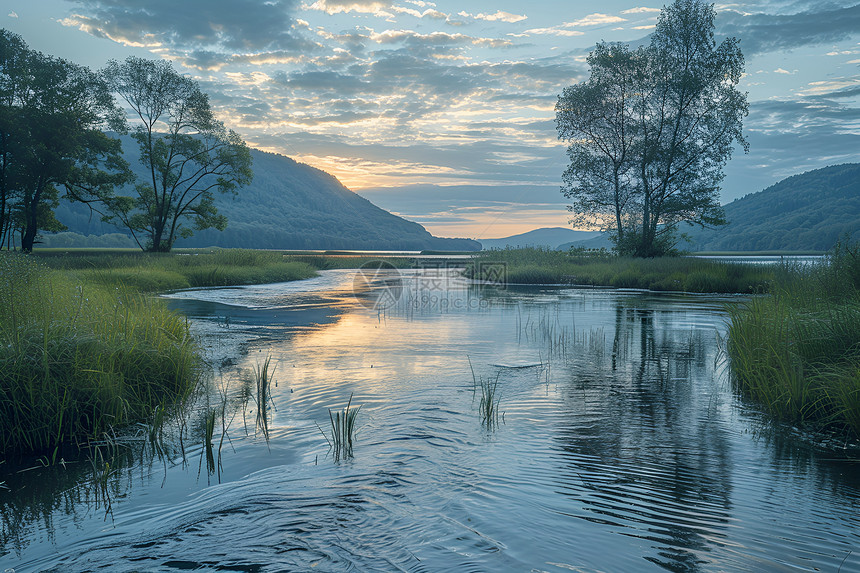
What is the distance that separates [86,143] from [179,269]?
12462 mm

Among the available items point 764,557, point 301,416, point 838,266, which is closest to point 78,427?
Answer: point 301,416

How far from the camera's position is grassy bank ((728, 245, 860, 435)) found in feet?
22.9

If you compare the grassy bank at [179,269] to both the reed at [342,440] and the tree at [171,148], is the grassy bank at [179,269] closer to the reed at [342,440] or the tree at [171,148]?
the tree at [171,148]

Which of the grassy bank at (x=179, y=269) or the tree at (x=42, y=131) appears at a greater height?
the tree at (x=42, y=131)

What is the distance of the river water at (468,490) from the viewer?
393 centimetres

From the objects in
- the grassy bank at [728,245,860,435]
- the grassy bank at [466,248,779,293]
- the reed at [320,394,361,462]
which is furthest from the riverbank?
the grassy bank at [466,248,779,293]

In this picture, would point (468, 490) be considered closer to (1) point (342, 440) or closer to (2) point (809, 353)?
(1) point (342, 440)

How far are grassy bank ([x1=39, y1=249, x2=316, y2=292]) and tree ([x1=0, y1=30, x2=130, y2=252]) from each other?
410 cm

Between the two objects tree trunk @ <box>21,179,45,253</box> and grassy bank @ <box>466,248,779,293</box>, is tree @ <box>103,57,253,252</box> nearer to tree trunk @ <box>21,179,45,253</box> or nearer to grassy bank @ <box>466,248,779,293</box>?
tree trunk @ <box>21,179,45,253</box>

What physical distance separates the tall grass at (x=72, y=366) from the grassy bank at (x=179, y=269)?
643 inches

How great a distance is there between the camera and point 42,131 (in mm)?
34750

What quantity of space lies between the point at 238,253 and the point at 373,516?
45.0 m

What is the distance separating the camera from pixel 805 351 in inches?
317

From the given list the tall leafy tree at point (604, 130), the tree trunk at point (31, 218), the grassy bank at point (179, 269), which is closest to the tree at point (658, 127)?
the tall leafy tree at point (604, 130)
